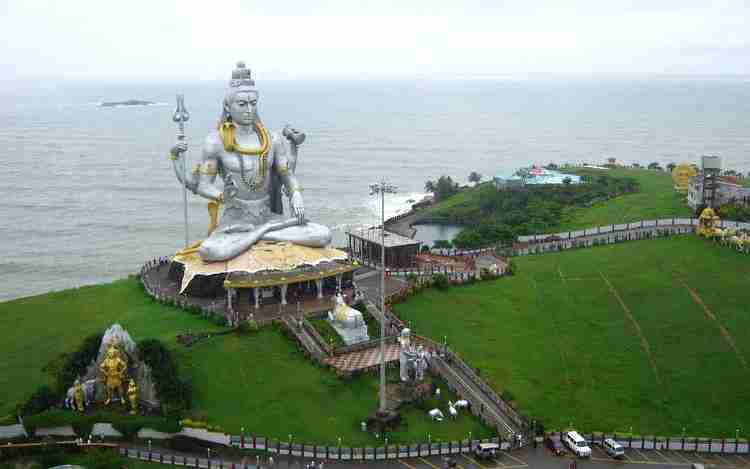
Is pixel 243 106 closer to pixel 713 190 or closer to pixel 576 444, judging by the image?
pixel 576 444

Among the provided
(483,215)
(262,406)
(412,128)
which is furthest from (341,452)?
(412,128)

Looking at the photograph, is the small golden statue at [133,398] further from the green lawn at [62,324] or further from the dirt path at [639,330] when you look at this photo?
the dirt path at [639,330]

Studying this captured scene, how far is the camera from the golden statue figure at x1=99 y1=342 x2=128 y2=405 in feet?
84.9

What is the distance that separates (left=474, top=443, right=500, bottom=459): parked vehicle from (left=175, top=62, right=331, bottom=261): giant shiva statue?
14.9m

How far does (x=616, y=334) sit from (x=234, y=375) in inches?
599

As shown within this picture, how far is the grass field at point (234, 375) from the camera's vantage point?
25500mm

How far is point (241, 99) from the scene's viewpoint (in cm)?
3600

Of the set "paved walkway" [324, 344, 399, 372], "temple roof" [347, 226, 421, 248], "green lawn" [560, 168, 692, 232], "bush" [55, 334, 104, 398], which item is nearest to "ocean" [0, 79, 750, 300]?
"temple roof" [347, 226, 421, 248]

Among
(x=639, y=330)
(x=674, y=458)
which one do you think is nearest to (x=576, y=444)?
(x=674, y=458)

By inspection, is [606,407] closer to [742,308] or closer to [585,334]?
[585,334]

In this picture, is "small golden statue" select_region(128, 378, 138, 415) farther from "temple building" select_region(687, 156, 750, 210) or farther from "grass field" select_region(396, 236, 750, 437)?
"temple building" select_region(687, 156, 750, 210)

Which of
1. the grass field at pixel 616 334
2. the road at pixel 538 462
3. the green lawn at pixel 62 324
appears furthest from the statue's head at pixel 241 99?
the road at pixel 538 462

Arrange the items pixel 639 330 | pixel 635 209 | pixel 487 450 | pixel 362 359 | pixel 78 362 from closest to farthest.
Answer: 1. pixel 487 450
2. pixel 78 362
3. pixel 362 359
4. pixel 639 330
5. pixel 635 209

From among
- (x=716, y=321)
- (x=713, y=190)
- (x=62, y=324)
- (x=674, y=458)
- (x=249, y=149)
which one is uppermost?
(x=249, y=149)
